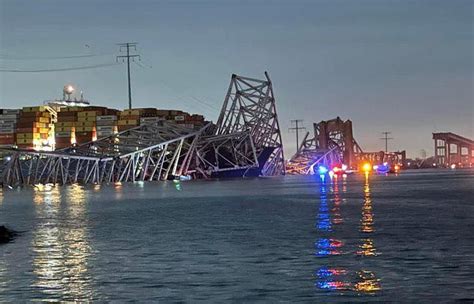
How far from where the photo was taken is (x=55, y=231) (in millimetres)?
31750

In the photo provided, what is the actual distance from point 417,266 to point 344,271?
6.60 ft

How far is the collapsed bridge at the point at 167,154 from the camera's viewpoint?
12912 cm

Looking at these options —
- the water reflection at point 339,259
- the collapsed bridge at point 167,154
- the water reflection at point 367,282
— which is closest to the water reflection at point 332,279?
the water reflection at point 339,259

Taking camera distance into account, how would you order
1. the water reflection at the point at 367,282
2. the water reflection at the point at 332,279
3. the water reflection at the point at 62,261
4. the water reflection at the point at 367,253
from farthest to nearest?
the water reflection at the point at 62,261 < the water reflection at the point at 332,279 < the water reflection at the point at 367,253 < the water reflection at the point at 367,282

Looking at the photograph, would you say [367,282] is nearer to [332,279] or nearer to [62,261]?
[332,279]

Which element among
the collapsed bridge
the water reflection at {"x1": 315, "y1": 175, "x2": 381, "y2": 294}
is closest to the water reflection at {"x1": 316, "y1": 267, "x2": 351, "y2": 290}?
the water reflection at {"x1": 315, "y1": 175, "x2": 381, "y2": 294}

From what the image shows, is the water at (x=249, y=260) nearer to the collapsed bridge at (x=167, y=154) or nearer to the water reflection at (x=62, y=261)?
the water reflection at (x=62, y=261)

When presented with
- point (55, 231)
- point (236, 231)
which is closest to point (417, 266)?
point (236, 231)

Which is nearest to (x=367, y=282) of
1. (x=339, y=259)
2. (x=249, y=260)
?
(x=339, y=259)

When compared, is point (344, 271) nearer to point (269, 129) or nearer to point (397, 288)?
point (397, 288)

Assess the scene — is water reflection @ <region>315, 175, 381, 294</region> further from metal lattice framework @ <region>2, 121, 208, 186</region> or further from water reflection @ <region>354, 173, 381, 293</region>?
metal lattice framework @ <region>2, 121, 208, 186</region>

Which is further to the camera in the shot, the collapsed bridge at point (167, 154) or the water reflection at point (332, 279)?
the collapsed bridge at point (167, 154)

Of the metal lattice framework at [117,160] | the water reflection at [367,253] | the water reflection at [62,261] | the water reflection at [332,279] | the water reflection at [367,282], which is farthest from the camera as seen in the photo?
the metal lattice framework at [117,160]

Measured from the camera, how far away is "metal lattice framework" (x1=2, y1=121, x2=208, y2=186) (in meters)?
127
